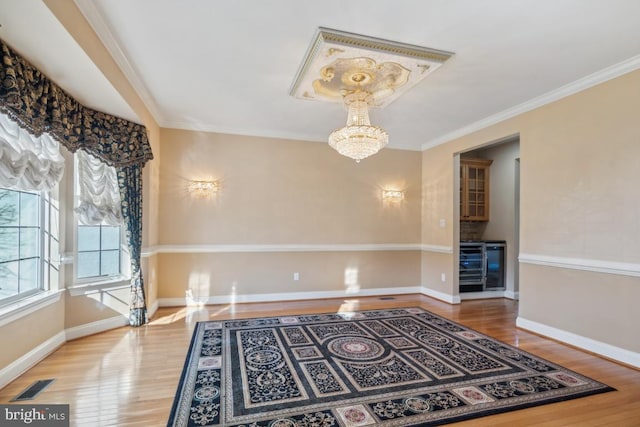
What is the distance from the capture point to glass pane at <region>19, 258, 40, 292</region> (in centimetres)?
292

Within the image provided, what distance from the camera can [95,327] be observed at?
3.62 metres

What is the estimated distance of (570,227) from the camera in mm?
3521

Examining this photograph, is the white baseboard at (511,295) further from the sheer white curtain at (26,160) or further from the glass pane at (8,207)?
the glass pane at (8,207)

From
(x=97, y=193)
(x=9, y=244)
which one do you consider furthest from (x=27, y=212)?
(x=97, y=193)

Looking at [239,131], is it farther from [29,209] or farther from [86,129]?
[29,209]

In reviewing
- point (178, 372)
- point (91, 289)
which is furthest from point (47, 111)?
point (178, 372)

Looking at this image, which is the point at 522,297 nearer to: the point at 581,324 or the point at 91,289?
the point at 581,324

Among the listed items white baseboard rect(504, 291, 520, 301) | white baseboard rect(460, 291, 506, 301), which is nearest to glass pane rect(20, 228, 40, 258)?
white baseboard rect(460, 291, 506, 301)

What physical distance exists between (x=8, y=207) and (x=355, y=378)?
132 inches

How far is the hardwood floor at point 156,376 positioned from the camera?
2.12 meters

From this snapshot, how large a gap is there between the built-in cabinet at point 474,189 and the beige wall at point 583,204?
1746 millimetres

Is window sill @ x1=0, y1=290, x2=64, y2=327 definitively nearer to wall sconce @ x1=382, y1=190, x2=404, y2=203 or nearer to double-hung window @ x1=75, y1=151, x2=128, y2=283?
double-hung window @ x1=75, y1=151, x2=128, y2=283

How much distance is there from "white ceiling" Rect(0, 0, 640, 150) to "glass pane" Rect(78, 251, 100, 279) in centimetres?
169

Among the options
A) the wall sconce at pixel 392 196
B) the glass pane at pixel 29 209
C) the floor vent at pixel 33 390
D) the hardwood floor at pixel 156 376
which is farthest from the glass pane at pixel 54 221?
the wall sconce at pixel 392 196
